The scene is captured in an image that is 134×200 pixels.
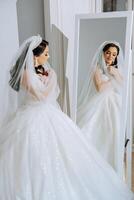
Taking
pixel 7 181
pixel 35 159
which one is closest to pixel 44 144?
pixel 35 159

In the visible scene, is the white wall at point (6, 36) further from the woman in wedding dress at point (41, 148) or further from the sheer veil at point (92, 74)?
the sheer veil at point (92, 74)

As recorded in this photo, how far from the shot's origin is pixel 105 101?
1176mm

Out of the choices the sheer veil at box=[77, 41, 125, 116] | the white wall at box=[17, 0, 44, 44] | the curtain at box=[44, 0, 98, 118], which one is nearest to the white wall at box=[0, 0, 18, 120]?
the white wall at box=[17, 0, 44, 44]

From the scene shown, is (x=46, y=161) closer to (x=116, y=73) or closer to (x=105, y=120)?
(x=105, y=120)

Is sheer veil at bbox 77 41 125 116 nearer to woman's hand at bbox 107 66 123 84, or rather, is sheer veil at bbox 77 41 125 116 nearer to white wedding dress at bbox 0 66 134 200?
→ woman's hand at bbox 107 66 123 84

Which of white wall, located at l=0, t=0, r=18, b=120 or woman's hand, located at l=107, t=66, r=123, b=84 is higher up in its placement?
white wall, located at l=0, t=0, r=18, b=120

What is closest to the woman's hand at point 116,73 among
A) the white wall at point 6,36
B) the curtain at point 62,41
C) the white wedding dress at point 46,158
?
the curtain at point 62,41

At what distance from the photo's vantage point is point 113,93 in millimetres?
1171

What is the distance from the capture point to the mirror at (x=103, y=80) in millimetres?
1146

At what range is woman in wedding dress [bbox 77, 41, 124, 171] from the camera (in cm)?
116

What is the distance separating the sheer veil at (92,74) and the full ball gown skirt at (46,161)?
0.22 m

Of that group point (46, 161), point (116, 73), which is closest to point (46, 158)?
point (46, 161)

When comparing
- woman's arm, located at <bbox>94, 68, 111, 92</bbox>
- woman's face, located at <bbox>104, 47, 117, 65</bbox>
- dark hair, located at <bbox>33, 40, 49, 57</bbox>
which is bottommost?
woman's arm, located at <bbox>94, 68, 111, 92</bbox>

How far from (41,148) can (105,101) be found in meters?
0.38
